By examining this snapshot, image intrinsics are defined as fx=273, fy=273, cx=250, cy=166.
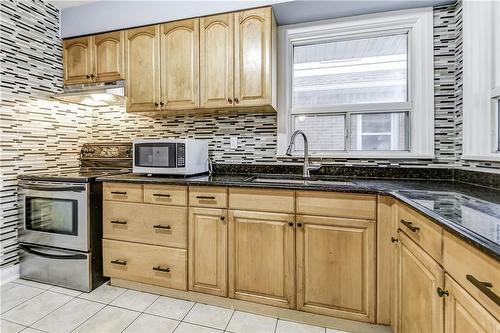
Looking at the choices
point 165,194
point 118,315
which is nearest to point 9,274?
point 118,315

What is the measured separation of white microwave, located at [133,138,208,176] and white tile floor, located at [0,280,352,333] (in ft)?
3.17

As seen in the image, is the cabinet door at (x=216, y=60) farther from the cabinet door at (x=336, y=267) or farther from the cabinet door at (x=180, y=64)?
the cabinet door at (x=336, y=267)

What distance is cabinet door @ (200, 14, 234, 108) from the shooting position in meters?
2.20

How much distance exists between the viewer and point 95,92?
2.38 metres

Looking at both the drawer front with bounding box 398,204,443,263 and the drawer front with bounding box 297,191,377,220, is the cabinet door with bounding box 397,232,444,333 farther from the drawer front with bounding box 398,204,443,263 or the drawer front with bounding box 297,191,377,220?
the drawer front with bounding box 297,191,377,220

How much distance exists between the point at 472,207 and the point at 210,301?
5.47 feet

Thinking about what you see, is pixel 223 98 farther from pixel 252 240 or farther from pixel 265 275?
pixel 265 275

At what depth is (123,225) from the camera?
2.13 metres

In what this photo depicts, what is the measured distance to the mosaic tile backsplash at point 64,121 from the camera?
209 centimetres

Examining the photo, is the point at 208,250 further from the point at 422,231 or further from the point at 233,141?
the point at 422,231

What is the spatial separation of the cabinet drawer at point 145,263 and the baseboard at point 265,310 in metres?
0.07

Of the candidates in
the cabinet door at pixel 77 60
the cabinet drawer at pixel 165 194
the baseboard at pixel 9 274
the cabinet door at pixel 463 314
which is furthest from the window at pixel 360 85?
the baseboard at pixel 9 274

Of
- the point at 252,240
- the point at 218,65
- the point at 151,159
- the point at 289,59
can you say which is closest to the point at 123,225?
the point at 151,159

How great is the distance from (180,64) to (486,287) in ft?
7.67
